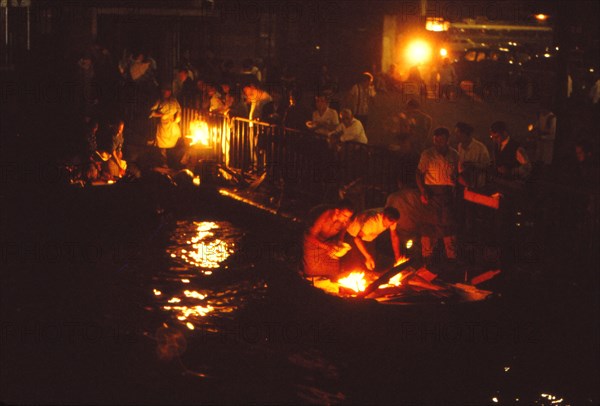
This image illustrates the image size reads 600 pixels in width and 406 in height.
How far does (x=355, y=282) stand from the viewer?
447 inches

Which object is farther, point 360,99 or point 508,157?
point 360,99

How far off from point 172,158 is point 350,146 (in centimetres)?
660

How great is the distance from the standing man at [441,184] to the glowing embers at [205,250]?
3.31 meters

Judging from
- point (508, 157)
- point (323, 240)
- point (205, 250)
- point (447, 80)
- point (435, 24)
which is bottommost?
point (205, 250)

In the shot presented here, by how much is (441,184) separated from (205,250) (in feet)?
13.2

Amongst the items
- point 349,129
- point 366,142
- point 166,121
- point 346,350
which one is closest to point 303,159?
point 349,129

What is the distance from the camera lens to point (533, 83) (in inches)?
1266

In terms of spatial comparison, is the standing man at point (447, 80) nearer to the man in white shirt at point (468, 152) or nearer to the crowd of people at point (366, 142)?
the crowd of people at point (366, 142)

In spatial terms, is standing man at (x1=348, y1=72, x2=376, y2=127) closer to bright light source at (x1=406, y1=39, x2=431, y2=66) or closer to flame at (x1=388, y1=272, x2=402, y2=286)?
flame at (x1=388, y1=272, x2=402, y2=286)

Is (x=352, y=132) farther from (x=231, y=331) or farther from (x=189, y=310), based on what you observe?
(x=231, y=331)

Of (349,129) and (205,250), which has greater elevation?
(349,129)

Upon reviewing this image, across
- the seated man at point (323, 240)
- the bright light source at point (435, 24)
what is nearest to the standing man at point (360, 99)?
the bright light source at point (435, 24)

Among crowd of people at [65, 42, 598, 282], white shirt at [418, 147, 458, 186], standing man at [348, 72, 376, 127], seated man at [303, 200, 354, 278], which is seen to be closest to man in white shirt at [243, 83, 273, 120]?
crowd of people at [65, 42, 598, 282]

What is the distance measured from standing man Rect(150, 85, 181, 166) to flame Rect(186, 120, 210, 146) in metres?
0.80
